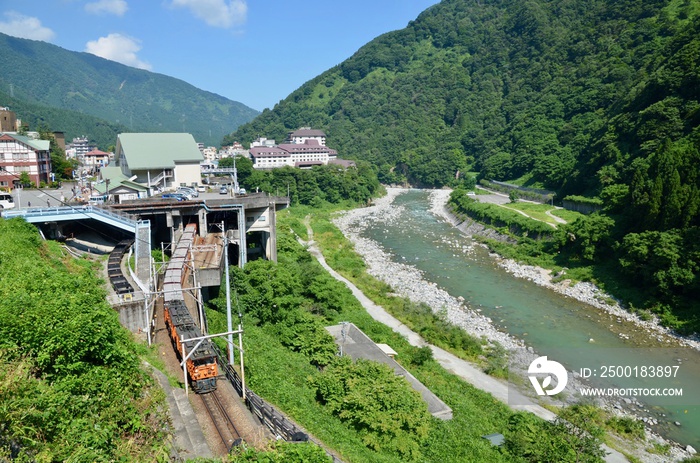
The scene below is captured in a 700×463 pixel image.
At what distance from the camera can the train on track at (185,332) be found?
→ 46.0ft

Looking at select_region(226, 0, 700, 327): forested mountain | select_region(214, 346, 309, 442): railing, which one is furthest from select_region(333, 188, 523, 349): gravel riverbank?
Answer: select_region(214, 346, 309, 442): railing

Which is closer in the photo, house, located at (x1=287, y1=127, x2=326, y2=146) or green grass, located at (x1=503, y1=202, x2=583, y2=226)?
green grass, located at (x1=503, y1=202, x2=583, y2=226)

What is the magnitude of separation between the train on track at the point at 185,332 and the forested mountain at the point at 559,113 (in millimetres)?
30748

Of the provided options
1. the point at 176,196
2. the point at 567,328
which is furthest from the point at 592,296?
the point at 176,196

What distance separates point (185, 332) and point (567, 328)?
2513cm

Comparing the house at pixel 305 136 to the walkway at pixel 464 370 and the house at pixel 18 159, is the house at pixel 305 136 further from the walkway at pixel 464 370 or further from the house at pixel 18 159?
A: the walkway at pixel 464 370

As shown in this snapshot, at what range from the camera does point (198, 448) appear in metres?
11.1

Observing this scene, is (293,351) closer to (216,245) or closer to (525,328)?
(216,245)
